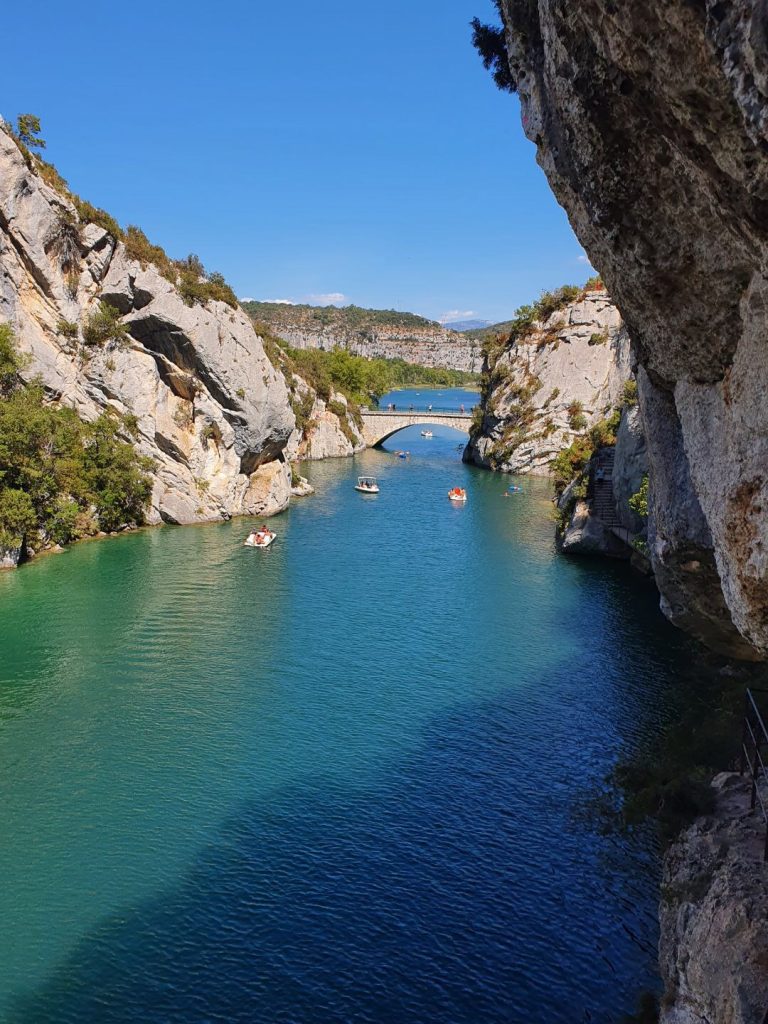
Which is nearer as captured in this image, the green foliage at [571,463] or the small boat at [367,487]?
the green foliage at [571,463]

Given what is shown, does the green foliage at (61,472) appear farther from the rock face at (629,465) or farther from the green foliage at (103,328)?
the rock face at (629,465)

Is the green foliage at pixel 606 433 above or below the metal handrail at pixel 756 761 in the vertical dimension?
above

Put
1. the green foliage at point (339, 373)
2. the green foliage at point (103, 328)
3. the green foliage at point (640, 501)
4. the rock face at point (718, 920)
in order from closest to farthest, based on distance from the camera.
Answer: the rock face at point (718, 920), the green foliage at point (640, 501), the green foliage at point (103, 328), the green foliage at point (339, 373)

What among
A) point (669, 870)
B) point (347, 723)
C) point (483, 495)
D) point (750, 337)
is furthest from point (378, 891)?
point (483, 495)

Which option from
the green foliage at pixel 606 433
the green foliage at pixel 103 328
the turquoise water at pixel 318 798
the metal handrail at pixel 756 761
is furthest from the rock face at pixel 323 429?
the metal handrail at pixel 756 761

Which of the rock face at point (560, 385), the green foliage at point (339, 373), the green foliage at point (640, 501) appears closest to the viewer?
the green foliage at point (640, 501)

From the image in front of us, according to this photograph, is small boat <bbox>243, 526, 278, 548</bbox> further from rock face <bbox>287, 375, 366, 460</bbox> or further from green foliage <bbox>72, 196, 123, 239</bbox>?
rock face <bbox>287, 375, 366, 460</bbox>

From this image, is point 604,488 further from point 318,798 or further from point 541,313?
point 541,313
